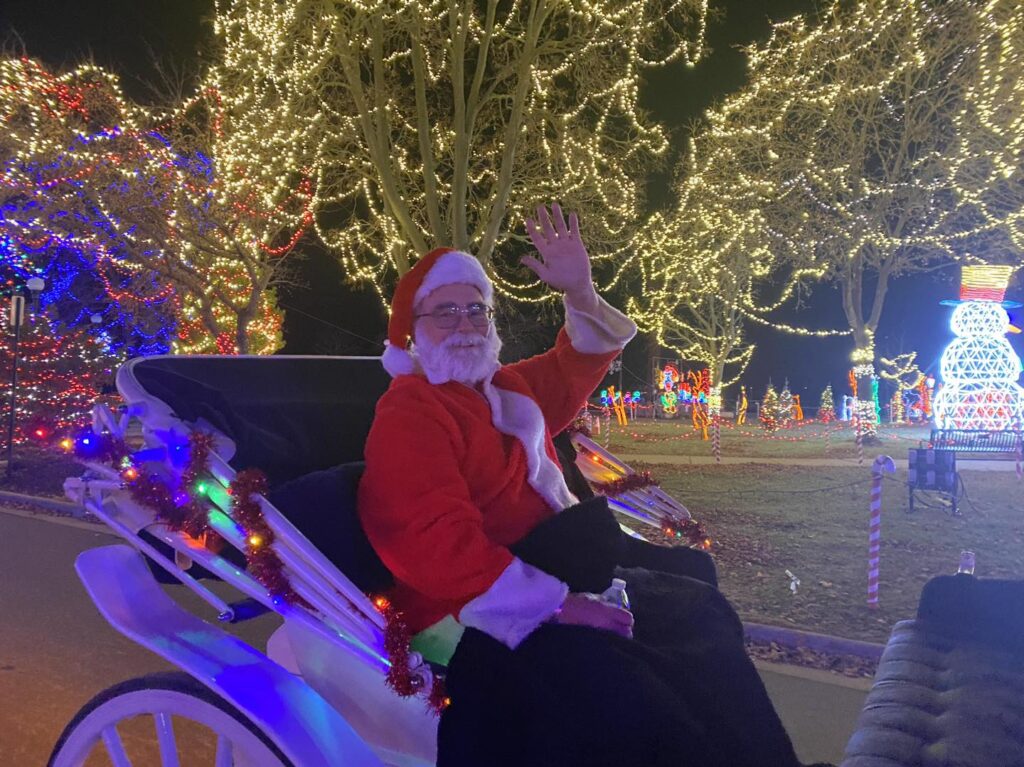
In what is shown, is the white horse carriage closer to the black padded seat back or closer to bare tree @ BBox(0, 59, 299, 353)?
the black padded seat back

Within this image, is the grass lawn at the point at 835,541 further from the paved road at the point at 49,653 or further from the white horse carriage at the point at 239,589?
the paved road at the point at 49,653

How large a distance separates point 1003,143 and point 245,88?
11.6 m

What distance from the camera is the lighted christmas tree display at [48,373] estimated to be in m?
13.3

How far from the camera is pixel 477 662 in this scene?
5.98ft

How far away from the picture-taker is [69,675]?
3969 millimetres

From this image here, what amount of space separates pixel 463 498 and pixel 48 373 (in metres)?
14.2

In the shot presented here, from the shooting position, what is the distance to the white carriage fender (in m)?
1.79

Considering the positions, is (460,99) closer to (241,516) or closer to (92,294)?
(241,516)

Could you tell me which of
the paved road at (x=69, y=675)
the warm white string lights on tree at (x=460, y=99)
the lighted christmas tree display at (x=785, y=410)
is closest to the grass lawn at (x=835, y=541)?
the paved road at (x=69, y=675)

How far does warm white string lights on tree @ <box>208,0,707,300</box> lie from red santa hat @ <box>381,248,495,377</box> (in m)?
7.34

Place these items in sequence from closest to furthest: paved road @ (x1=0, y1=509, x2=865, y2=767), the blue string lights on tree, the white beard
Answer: the white beard, paved road @ (x1=0, y1=509, x2=865, y2=767), the blue string lights on tree

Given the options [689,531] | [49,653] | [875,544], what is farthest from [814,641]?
[49,653]

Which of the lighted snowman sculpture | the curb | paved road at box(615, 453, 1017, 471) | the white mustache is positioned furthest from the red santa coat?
the lighted snowman sculpture

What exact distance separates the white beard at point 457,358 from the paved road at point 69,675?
1.98m
